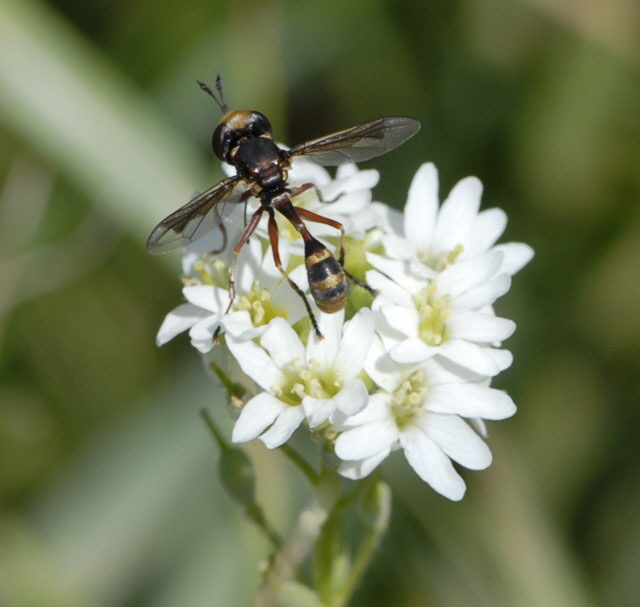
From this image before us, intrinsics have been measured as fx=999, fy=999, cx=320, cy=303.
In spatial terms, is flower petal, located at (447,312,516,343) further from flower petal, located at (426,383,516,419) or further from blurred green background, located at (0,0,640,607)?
blurred green background, located at (0,0,640,607)

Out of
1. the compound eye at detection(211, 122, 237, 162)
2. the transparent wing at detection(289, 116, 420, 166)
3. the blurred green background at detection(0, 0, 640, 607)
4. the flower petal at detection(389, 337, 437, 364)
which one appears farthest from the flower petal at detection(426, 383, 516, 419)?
the blurred green background at detection(0, 0, 640, 607)

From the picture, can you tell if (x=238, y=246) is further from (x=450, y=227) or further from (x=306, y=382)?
(x=450, y=227)

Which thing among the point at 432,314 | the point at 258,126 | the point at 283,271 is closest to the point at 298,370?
the point at 283,271

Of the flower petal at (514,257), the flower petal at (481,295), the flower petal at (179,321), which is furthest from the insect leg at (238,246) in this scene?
the flower petal at (514,257)

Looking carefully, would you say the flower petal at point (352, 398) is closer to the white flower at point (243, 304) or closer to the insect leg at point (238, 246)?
the white flower at point (243, 304)

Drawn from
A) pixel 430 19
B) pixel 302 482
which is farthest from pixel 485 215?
pixel 430 19

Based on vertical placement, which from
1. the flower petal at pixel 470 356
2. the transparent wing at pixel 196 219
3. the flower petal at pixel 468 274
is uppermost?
the transparent wing at pixel 196 219
